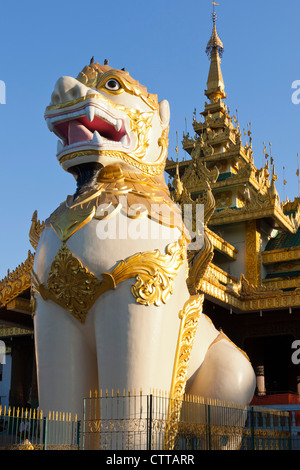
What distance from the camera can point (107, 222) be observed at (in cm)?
612

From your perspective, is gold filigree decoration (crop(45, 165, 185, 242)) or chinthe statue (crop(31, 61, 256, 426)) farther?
gold filigree decoration (crop(45, 165, 185, 242))

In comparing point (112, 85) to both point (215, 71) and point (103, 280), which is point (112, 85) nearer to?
point (103, 280)

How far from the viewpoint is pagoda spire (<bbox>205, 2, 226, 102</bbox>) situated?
68.4 feet

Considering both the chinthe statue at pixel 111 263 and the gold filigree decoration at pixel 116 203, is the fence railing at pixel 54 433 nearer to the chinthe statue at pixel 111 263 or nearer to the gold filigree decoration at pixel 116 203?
the chinthe statue at pixel 111 263

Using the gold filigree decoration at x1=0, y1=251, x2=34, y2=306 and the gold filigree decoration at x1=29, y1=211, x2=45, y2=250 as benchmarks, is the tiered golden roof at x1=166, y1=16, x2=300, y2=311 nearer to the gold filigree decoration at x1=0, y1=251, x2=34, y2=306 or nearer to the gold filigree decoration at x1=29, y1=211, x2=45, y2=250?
the gold filigree decoration at x1=0, y1=251, x2=34, y2=306

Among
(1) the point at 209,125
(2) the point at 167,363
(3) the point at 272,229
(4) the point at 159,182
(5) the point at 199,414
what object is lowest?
(5) the point at 199,414

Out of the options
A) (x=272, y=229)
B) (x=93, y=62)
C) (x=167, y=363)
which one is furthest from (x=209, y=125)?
(x=167, y=363)

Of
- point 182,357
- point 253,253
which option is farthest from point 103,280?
point 253,253

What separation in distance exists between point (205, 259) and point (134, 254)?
1.22m

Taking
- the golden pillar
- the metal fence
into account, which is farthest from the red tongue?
the golden pillar

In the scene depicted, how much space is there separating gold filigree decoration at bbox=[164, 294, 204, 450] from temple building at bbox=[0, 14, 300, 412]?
4.62 meters

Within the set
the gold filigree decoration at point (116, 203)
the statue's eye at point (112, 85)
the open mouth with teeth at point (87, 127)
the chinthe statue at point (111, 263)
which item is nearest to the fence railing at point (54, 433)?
the chinthe statue at point (111, 263)

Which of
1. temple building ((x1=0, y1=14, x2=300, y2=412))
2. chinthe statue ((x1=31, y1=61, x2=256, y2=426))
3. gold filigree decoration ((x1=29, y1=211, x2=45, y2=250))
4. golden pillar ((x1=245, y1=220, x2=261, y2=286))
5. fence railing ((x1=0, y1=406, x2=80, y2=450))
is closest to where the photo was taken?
fence railing ((x1=0, y1=406, x2=80, y2=450))
